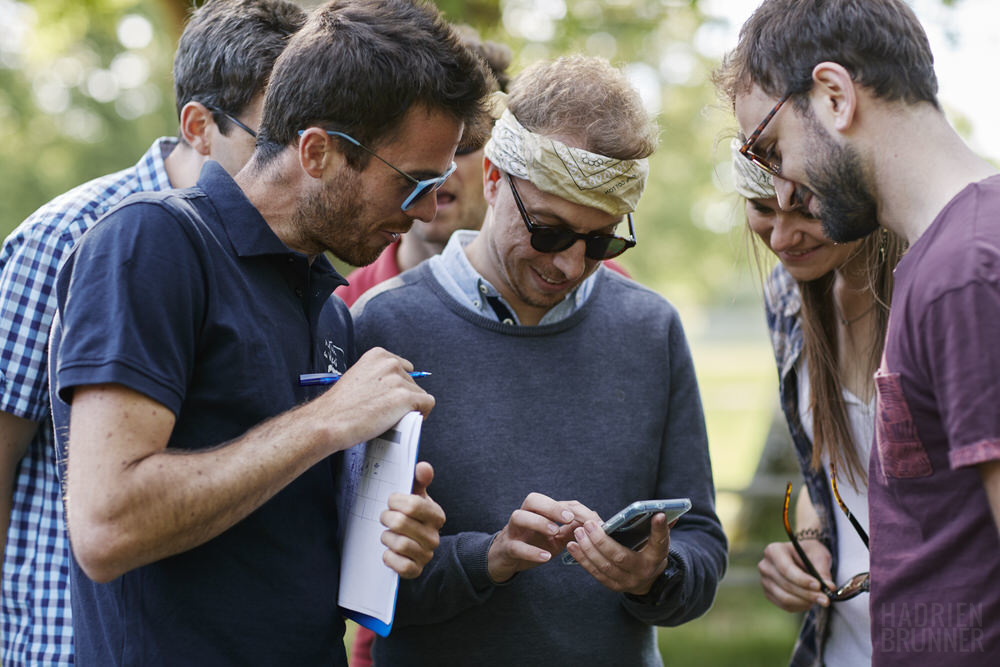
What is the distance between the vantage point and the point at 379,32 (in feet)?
7.97

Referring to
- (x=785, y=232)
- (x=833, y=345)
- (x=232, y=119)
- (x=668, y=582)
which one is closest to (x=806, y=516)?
(x=833, y=345)

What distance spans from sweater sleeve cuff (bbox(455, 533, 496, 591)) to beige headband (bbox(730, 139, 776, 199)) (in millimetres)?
1349

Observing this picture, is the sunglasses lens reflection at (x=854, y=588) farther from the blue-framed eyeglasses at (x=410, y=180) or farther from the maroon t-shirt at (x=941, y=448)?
the blue-framed eyeglasses at (x=410, y=180)

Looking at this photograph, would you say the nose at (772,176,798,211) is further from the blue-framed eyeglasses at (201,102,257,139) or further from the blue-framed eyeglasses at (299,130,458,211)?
the blue-framed eyeglasses at (201,102,257,139)

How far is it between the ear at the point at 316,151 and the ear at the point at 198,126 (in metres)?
1.01

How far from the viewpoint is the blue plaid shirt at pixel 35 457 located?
8.55ft

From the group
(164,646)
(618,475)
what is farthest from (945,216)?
(164,646)

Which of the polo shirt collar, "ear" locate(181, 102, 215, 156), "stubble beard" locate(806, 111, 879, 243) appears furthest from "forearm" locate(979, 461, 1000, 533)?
"ear" locate(181, 102, 215, 156)

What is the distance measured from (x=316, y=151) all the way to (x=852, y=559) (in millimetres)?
2196

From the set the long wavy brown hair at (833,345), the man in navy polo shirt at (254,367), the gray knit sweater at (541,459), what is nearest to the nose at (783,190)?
the long wavy brown hair at (833,345)

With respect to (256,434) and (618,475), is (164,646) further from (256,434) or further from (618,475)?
(618,475)

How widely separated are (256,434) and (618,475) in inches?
51.3

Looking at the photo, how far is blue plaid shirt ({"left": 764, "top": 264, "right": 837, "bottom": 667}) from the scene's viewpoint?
3340mm

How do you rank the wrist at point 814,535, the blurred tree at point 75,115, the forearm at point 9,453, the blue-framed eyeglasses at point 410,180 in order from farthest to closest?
the blurred tree at point 75,115 < the wrist at point 814,535 < the forearm at point 9,453 < the blue-framed eyeglasses at point 410,180
